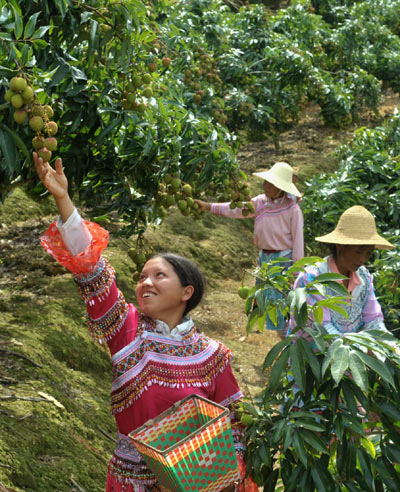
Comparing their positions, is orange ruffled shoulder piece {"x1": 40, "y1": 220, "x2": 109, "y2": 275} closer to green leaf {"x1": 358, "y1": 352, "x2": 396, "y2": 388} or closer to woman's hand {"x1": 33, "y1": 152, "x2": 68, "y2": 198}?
woman's hand {"x1": 33, "y1": 152, "x2": 68, "y2": 198}

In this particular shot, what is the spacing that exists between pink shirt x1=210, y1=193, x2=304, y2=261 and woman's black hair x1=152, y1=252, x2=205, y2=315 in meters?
1.92

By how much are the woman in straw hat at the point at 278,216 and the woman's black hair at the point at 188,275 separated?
189 centimetres

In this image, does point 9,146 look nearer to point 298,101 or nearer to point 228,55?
point 228,55

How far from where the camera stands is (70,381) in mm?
3334

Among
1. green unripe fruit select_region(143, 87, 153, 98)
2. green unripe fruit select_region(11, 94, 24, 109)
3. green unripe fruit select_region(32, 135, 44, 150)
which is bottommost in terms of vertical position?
green unripe fruit select_region(143, 87, 153, 98)

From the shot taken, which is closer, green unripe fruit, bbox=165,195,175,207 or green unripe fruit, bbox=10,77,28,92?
green unripe fruit, bbox=10,77,28,92

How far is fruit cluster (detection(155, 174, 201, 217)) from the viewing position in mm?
2857

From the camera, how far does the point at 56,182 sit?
67.6 inches

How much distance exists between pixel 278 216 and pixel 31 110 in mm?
2452

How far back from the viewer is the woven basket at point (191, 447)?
156 centimetres

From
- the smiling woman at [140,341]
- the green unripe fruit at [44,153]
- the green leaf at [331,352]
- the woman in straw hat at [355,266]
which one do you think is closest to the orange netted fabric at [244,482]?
the smiling woman at [140,341]

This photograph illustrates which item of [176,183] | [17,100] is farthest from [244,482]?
[176,183]

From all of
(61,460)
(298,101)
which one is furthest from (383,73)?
(61,460)

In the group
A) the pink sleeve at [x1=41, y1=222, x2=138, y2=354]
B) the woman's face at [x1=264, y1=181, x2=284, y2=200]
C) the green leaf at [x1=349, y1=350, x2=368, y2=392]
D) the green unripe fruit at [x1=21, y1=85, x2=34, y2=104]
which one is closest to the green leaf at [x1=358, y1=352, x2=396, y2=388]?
the green leaf at [x1=349, y1=350, x2=368, y2=392]
